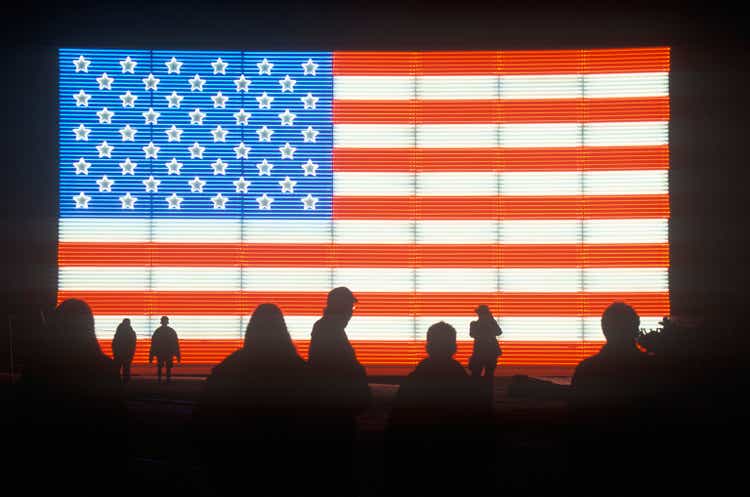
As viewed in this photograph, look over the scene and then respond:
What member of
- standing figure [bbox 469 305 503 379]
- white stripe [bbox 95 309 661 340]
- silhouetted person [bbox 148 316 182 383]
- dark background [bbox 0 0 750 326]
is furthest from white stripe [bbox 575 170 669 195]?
silhouetted person [bbox 148 316 182 383]

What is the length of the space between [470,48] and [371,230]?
4.64 metres

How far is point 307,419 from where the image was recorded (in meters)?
3.62

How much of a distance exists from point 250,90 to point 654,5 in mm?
8695

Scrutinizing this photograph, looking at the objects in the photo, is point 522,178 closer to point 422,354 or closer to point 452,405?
point 422,354

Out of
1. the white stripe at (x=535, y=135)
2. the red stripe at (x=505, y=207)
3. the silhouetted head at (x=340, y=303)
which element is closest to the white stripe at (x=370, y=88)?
the red stripe at (x=505, y=207)

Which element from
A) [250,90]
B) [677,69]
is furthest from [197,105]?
[677,69]

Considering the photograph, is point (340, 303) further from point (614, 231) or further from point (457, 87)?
point (614, 231)

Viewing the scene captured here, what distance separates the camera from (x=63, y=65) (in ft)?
52.0

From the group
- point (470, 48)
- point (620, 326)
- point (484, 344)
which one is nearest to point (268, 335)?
point (620, 326)

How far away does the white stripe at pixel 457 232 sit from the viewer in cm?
1555

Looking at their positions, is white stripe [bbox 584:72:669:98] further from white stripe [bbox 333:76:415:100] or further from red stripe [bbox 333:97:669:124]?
white stripe [bbox 333:76:415:100]

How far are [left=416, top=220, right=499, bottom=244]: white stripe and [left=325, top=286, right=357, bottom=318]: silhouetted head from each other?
35.8 ft

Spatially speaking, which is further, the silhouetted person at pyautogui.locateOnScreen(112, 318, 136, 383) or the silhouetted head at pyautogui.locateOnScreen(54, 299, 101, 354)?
the silhouetted person at pyautogui.locateOnScreen(112, 318, 136, 383)

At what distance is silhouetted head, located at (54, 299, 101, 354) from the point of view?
3414mm
